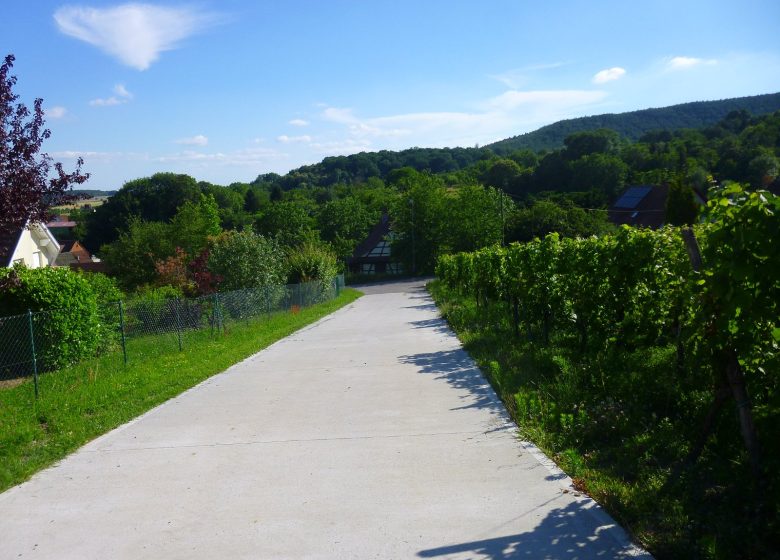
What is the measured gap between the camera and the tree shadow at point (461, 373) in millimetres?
8835

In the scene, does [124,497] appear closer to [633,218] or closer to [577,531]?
[577,531]

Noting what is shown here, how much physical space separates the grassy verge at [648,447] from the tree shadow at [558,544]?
144mm

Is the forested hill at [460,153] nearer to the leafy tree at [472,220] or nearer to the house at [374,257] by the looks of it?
the house at [374,257]

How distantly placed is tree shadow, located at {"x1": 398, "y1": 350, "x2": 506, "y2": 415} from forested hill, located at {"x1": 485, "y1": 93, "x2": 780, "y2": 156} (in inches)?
5012

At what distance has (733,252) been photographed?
4.35m

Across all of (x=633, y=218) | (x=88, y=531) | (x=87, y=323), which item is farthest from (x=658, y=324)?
(x=633, y=218)

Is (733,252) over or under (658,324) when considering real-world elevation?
over

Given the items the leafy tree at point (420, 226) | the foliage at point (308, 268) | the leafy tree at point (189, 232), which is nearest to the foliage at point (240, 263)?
the foliage at point (308, 268)

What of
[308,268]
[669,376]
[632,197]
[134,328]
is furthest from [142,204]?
[669,376]

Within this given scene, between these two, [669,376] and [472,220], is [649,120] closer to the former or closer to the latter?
[472,220]

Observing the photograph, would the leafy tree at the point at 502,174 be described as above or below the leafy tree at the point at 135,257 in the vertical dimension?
above

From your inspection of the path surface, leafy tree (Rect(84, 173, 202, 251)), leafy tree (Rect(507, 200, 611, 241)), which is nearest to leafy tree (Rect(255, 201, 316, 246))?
leafy tree (Rect(84, 173, 202, 251))

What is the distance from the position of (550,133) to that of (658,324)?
182 m

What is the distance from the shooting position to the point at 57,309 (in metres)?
13.1
